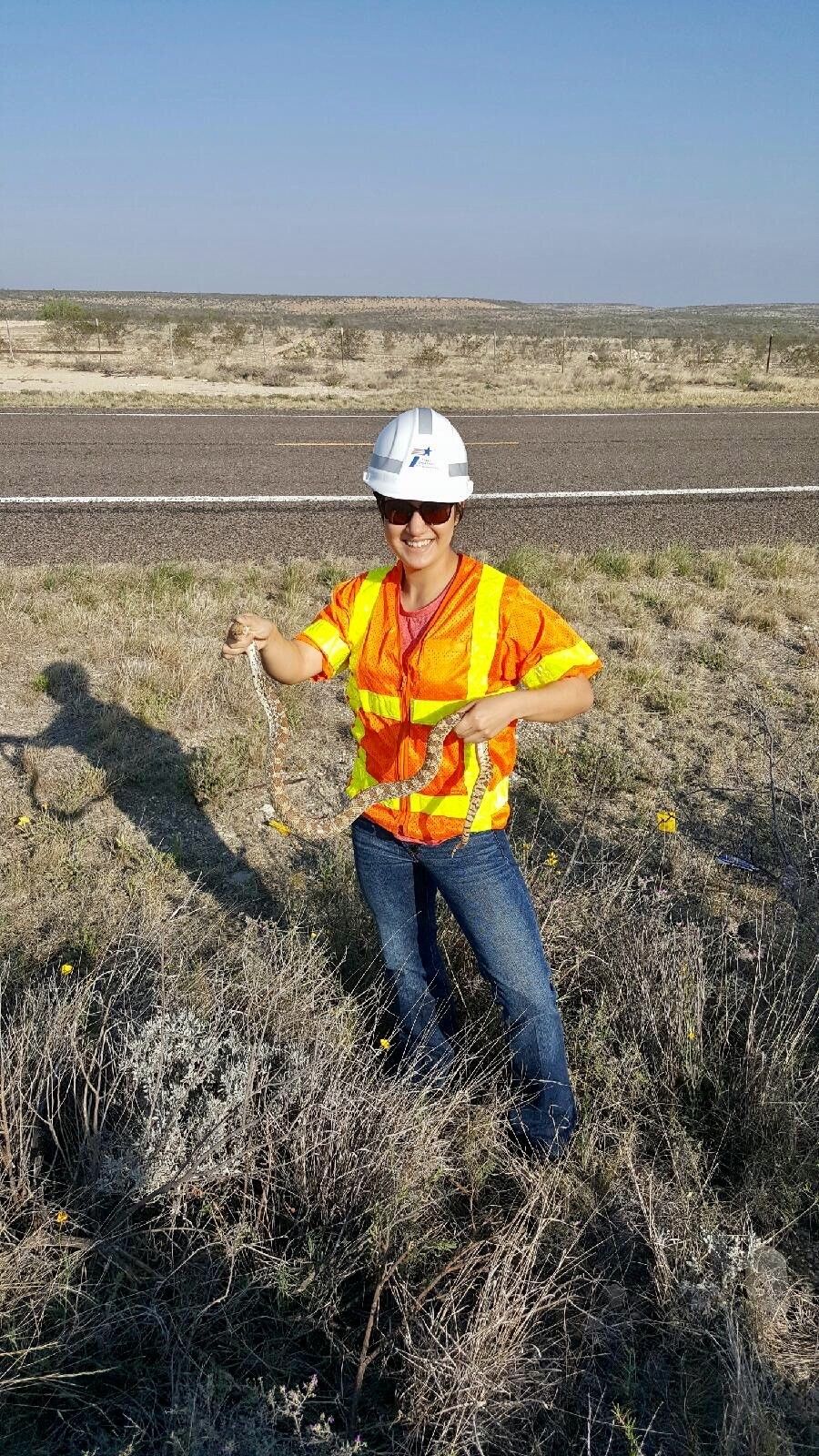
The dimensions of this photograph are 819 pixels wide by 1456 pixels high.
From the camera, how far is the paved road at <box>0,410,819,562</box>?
29.7 ft

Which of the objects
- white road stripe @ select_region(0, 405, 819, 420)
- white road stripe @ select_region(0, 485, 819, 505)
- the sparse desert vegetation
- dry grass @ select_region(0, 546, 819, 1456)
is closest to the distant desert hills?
the sparse desert vegetation

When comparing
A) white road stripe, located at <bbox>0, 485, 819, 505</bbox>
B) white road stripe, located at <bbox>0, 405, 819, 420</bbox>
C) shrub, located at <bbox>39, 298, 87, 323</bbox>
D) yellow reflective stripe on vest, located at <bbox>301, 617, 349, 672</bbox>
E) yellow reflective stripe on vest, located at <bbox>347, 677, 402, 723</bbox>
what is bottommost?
white road stripe, located at <bbox>0, 485, 819, 505</bbox>

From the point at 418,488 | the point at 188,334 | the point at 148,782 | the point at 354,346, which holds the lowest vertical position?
the point at 148,782

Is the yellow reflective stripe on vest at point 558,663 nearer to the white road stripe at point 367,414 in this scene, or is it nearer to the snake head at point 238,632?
the snake head at point 238,632

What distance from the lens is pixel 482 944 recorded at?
270cm

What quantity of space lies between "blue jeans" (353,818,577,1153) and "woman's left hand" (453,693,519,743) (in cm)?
37

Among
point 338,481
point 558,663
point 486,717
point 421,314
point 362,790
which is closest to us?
point 486,717

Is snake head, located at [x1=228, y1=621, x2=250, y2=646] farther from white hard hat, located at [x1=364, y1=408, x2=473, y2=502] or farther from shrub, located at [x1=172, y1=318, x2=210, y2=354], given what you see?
shrub, located at [x1=172, y1=318, x2=210, y2=354]

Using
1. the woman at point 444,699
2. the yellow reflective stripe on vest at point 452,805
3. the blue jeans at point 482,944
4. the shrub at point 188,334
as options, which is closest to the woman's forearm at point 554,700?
the woman at point 444,699

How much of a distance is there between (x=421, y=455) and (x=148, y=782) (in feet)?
9.58

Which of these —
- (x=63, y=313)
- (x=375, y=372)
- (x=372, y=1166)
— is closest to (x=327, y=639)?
(x=372, y=1166)

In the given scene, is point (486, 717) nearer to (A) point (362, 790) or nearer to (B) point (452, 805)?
(B) point (452, 805)

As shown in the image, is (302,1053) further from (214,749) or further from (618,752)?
(618,752)

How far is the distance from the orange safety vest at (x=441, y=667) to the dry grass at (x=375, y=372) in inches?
722
